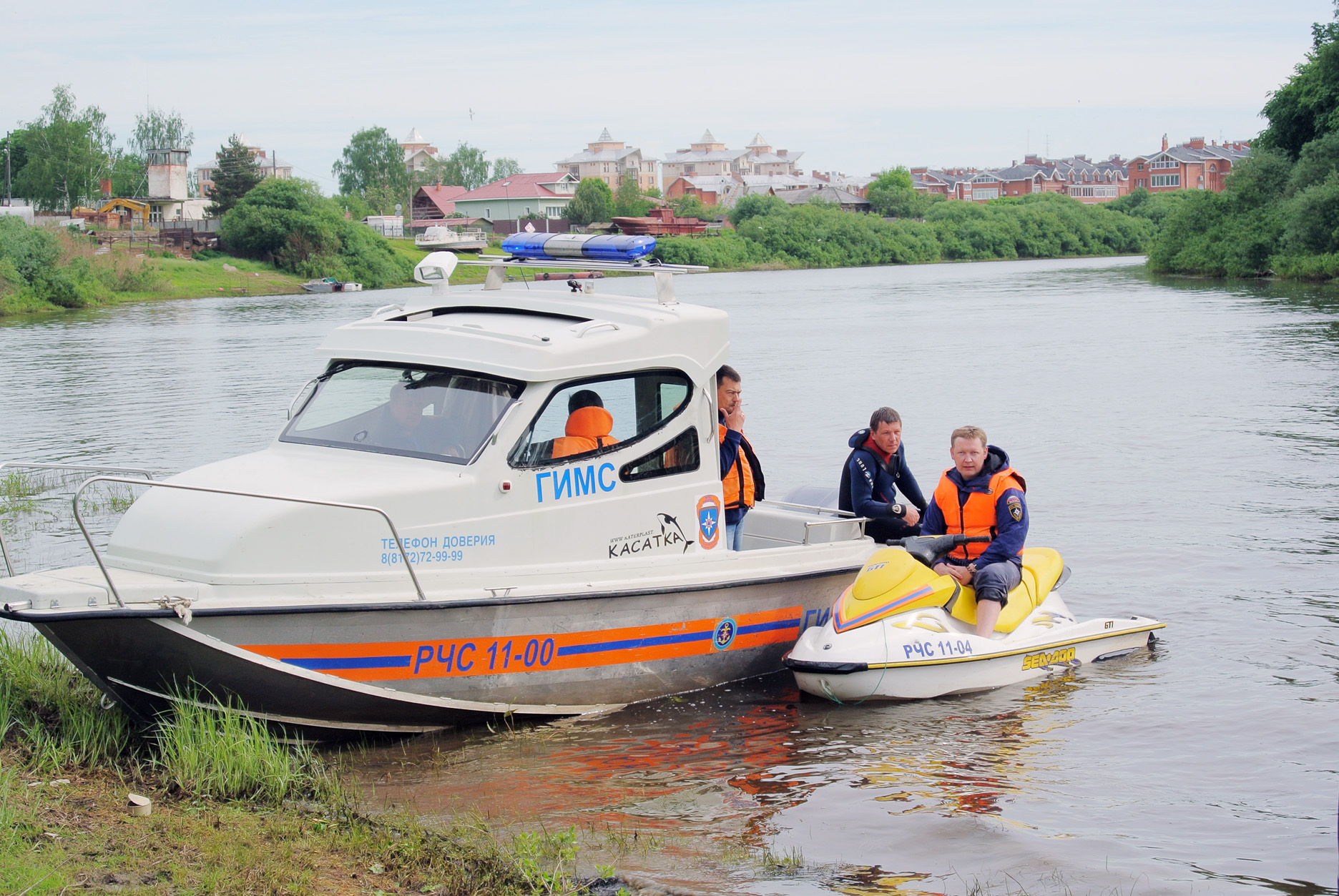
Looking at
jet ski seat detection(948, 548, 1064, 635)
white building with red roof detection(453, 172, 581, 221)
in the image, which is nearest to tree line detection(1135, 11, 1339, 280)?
jet ski seat detection(948, 548, 1064, 635)

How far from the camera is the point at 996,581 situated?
26.8 ft

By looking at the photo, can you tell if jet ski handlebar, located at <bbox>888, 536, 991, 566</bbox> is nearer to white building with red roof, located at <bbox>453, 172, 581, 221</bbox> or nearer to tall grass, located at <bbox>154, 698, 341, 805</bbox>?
tall grass, located at <bbox>154, 698, 341, 805</bbox>

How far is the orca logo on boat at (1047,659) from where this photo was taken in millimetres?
8539

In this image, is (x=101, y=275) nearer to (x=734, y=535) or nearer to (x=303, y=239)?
(x=303, y=239)

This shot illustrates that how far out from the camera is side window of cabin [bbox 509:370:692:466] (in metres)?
7.23

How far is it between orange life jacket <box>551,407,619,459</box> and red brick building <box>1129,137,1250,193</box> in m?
165

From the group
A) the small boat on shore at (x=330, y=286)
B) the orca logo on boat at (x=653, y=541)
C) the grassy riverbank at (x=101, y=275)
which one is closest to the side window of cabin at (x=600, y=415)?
the orca logo on boat at (x=653, y=541)

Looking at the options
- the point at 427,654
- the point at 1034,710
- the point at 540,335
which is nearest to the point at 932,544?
the point at 1034,710

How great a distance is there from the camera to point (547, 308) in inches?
310

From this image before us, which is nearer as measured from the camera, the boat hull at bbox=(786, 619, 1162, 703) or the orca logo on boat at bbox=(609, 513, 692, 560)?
the orca logo on boat at bbox=(609, 513, 692, 560)

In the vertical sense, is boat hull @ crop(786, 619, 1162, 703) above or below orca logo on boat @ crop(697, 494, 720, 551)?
below

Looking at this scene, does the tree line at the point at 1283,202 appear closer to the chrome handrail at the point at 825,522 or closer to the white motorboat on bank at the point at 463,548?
the chrome handrail at the point at 825,522

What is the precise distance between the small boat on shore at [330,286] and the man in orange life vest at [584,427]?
69.5 metres

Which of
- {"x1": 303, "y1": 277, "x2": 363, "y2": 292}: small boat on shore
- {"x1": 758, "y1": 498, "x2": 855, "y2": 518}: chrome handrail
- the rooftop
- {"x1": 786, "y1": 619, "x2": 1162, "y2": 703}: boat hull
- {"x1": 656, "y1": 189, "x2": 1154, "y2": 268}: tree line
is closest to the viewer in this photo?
{"x1": 786, "y1": 619, "x2": 1162, "y2": 703}: boat hull
